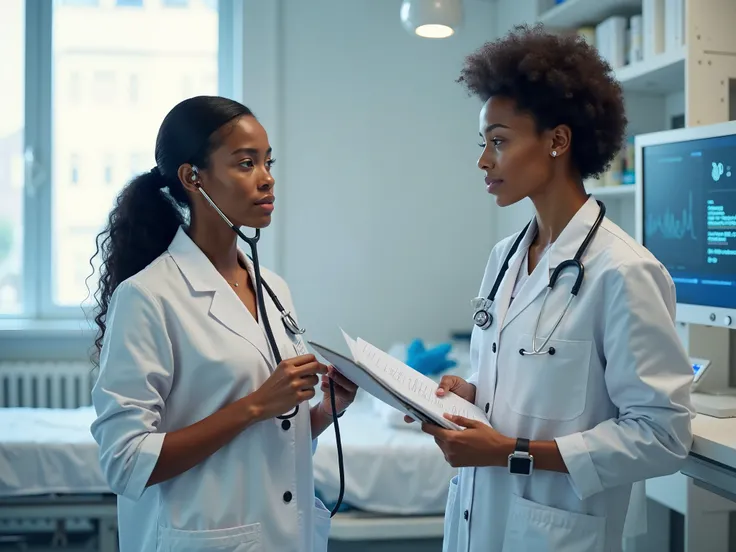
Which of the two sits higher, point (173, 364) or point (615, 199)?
point (615, 199)

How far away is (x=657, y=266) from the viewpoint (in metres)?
1.16

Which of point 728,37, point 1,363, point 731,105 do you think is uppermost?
point 728,37

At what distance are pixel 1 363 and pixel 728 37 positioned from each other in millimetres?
2878

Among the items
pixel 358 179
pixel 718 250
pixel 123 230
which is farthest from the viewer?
pixel 358 179

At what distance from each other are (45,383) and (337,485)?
1.52 m

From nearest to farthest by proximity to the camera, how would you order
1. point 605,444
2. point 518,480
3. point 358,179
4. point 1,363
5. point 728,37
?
1. point 605,444
2. point 518,480
3. point 728,37
4. point 1,363
5. point 358,179

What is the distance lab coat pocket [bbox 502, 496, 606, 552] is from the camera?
1.21 m

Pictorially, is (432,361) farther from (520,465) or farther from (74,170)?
(74,170)

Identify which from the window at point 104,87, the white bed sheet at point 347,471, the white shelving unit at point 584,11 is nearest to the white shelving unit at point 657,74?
the white shelving unit at point 584,11

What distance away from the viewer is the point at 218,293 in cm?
130

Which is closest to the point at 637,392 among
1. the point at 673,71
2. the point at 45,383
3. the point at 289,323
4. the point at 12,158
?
the point at 289,323

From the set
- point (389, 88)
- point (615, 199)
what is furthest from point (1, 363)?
point (615, 199)

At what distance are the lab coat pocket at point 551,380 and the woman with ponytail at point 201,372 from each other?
0.32 m

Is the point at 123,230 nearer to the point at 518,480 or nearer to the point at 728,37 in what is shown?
the point at 518,480
